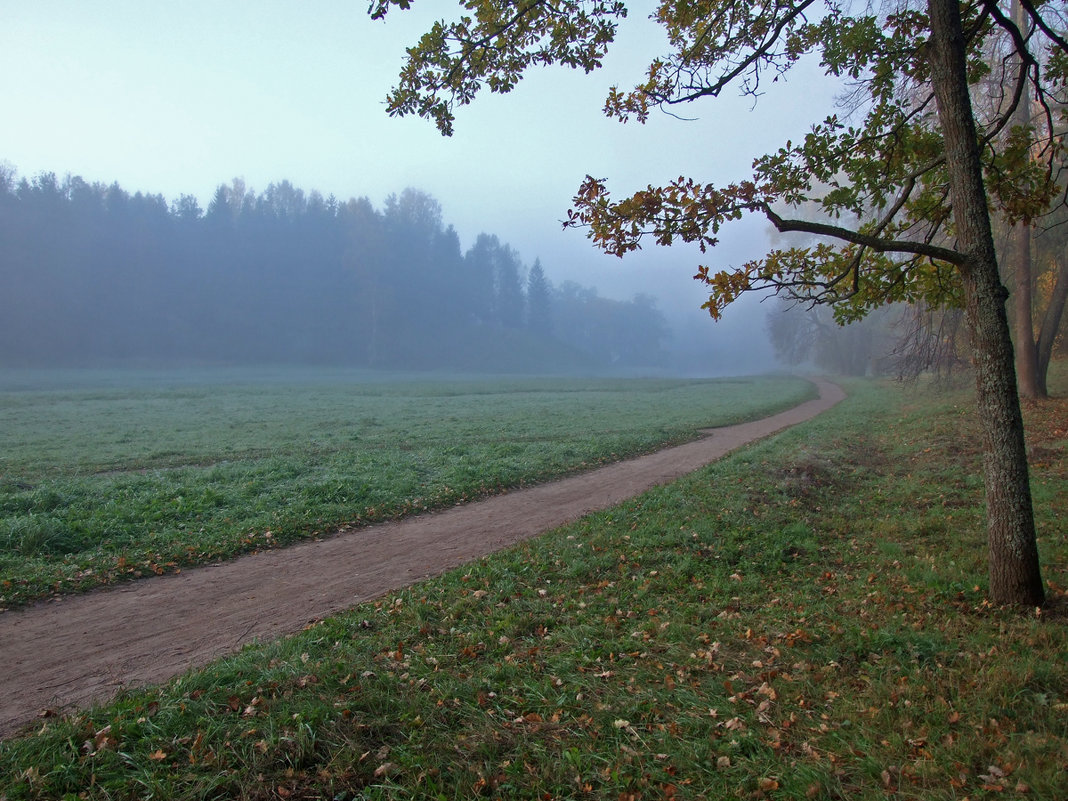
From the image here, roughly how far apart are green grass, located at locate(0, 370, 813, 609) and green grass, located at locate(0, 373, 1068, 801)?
4.27m

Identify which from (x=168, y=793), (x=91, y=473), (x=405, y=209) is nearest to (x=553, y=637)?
(x=168, y=793)

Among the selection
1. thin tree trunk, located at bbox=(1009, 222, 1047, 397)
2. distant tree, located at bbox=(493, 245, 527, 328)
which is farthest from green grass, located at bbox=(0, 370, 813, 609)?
distant tree, located at bbox=(493, 245, 527, 328)

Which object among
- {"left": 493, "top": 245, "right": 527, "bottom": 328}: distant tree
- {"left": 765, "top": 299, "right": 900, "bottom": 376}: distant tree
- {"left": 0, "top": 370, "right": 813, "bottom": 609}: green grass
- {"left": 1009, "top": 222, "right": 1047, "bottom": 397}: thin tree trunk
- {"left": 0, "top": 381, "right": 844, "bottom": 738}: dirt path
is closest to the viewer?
{"left": 0, "top": 381, "right": 844, "bottom": 738}: dirt path

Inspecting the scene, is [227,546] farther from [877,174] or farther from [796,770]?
[877,174]

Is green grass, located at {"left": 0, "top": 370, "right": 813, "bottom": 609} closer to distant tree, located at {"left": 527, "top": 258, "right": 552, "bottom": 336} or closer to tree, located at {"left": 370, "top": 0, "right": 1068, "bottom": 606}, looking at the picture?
tree, located at {"left": 370, "top": 0, "right": 1068, "bottom": 606}

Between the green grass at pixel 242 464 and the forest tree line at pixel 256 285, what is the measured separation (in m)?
49.6

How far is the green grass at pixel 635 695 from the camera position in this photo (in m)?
3.84

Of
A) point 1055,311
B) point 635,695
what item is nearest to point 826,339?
point 1055,311

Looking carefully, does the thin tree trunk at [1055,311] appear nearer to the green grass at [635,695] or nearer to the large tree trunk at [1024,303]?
the large tree trunk at [1024,303]

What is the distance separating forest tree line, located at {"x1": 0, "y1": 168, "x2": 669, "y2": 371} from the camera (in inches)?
3009

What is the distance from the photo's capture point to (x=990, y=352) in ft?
18.3

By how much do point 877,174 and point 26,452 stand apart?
22.2 metres

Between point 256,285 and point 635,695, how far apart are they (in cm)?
10468

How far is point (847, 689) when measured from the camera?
4.69 metres
